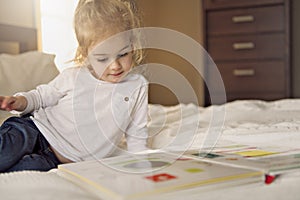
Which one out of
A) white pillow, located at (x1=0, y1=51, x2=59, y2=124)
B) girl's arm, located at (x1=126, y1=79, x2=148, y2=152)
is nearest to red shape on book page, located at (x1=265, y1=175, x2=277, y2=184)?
girl's arm, located at (x1=126, y1=79, x2=148, y2=152)

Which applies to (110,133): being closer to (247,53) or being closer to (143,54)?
(143,54)

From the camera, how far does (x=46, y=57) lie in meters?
1.31

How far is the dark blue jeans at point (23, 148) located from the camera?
30.0 inches

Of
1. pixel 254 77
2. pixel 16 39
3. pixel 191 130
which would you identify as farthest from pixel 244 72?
pixel 191 130

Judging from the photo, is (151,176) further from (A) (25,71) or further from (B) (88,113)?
(A) (25,71)

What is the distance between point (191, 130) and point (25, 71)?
0.51 m

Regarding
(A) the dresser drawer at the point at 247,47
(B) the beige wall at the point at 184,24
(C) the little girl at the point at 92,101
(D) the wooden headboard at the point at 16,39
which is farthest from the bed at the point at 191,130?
(A) the dresser drawer at the point at 247,47

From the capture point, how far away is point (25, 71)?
4.05 feet

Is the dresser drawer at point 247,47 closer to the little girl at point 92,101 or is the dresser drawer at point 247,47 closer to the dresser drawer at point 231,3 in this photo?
the dresser drawer at point 231,3

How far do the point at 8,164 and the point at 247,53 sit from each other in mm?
2060

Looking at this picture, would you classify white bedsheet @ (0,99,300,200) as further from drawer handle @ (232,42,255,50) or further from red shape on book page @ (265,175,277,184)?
drawer handle @ (232,42,255,50)

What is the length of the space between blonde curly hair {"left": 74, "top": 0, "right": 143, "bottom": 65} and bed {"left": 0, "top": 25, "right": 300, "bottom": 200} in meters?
0.23

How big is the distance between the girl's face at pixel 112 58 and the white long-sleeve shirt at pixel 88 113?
0.04 metres

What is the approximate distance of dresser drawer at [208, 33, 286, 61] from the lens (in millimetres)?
2539
